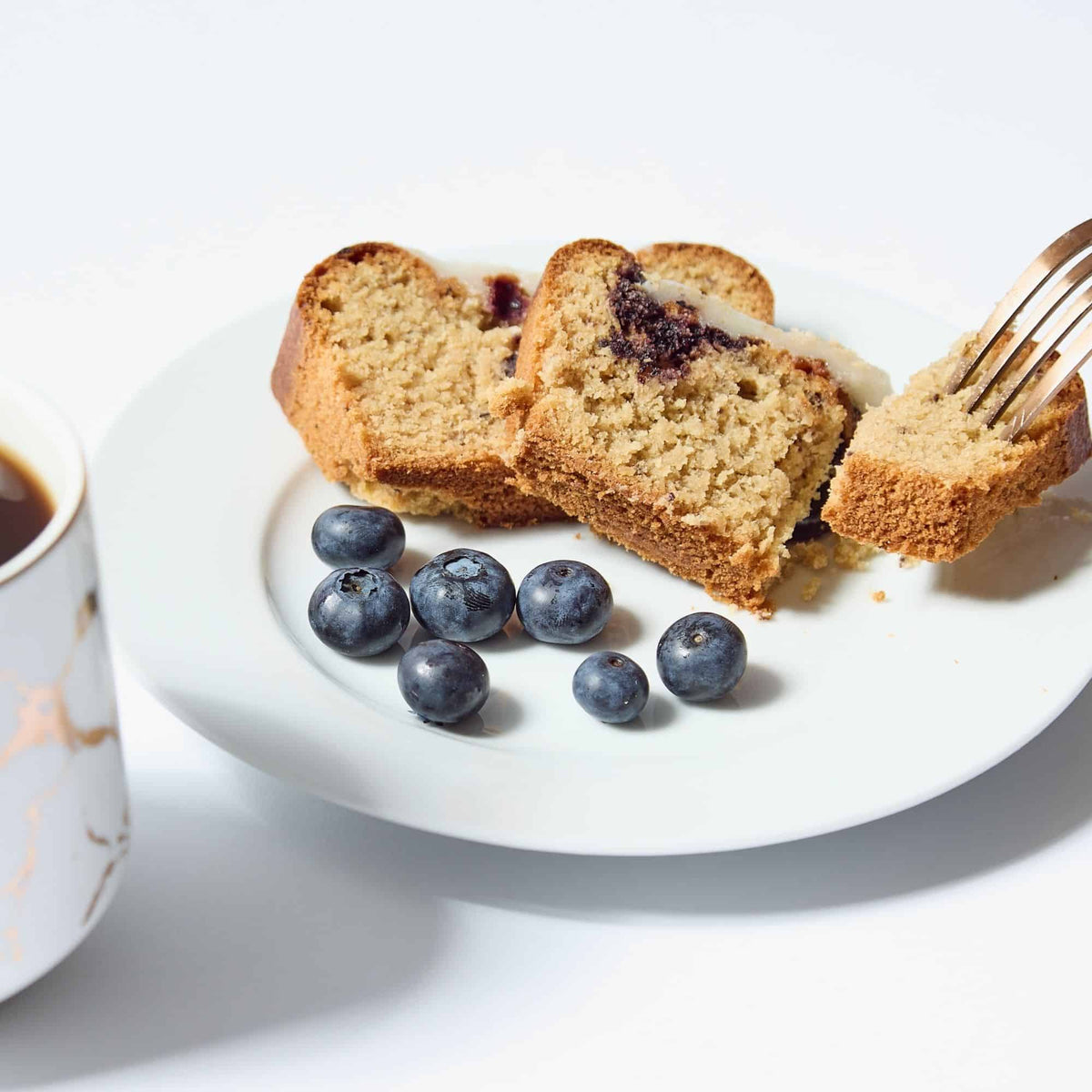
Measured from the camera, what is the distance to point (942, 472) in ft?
8.78

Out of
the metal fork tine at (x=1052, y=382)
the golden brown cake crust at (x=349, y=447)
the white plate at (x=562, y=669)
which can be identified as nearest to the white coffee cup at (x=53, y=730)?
the white plate at (x=562, y=669)

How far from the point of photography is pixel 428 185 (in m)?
4.55

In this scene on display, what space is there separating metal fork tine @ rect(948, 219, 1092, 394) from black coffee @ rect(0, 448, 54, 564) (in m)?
1.98

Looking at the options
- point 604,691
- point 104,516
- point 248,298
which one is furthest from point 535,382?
point 248,298

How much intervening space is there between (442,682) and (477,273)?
4.20 feet

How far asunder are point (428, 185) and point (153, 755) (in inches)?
102

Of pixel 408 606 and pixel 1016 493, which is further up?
pixel 1016 493

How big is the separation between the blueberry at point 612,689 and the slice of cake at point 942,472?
610 mm

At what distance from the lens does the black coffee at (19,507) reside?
1616 millimetres

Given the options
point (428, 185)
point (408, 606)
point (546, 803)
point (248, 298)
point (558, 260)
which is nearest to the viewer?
point (546, 803)

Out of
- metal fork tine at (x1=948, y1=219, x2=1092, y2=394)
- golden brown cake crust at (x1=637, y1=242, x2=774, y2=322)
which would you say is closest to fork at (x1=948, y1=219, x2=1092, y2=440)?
metal fork tine at (x1=948, y1=219, x2=1092, y2=394)

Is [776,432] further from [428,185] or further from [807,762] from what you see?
[428,185]

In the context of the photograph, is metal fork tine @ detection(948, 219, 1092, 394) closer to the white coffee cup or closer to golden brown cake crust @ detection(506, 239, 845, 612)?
golden brown cake crust @ detection(506, 239, 845, 612)

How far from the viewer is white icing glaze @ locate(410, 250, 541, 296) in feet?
10.7
